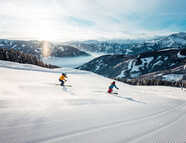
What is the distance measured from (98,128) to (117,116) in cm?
152

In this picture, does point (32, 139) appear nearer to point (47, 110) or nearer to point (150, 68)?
point (47, 110)

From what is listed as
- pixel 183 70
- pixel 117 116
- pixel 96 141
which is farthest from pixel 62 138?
pixel 183 70

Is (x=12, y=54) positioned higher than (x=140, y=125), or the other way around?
(x=12, y=54)

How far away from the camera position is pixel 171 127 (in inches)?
178

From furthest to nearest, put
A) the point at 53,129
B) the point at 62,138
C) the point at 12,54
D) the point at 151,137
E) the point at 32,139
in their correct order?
the point at 12,54, the point at 151,137, the point at 53,129, the point at 62,138, the point at 32,139

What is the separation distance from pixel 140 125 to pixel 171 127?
1431 mm

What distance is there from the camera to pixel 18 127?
3.01 meters

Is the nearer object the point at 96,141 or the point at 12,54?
the point at 96,141

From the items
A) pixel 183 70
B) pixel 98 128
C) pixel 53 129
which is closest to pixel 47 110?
pixel 53 129

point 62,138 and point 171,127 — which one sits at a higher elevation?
point 62,138

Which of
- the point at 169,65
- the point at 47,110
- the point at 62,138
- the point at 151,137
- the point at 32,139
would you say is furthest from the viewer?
the point at 169,65

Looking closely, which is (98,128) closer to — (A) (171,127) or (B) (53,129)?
(B) (53,129)

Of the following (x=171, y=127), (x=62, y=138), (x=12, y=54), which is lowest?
(x=171, y=127)

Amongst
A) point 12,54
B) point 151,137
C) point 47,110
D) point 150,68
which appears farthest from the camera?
point 150,68
